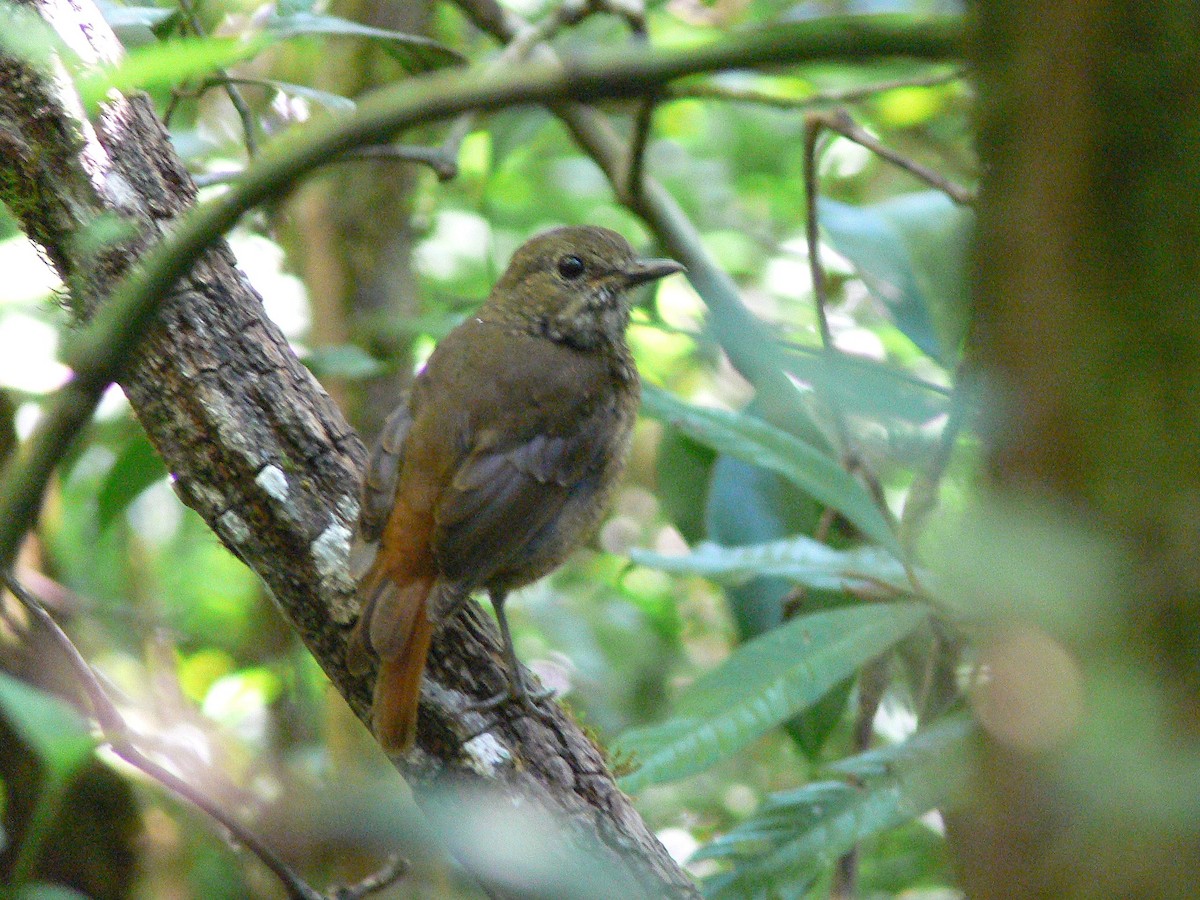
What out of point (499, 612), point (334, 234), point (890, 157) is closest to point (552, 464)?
point (499, 612)

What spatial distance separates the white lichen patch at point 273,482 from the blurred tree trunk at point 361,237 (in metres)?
2.20

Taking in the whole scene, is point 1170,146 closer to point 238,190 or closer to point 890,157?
point 238,190

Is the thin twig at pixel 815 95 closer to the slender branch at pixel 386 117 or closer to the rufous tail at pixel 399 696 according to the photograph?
the rufous tail at pixel 399 696

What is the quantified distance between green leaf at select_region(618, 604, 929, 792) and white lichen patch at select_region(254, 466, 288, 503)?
3.02 ft

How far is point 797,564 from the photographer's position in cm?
280

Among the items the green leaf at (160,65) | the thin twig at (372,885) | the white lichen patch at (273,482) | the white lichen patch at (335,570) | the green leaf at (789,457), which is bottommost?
the thin twig at (372,885)

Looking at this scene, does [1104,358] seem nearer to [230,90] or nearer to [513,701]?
[513,701]

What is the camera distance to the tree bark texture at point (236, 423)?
87.1 inches

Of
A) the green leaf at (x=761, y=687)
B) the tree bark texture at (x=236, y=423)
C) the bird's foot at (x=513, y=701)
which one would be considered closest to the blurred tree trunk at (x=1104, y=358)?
the tree bark texture at (x=236, y=423)

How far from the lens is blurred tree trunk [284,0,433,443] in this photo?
454 centimetres

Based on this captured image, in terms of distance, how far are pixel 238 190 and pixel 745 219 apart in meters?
5.13

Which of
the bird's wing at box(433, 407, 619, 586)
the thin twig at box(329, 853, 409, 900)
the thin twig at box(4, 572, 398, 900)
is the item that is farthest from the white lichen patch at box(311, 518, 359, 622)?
the thin twig at box(4, 572, 398, 900)

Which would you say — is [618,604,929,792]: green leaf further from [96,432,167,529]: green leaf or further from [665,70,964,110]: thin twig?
[96,432,167,529]: green leaf

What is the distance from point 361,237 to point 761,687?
2646 mm
